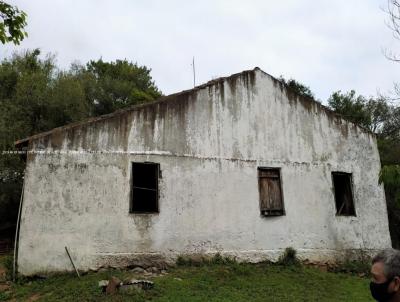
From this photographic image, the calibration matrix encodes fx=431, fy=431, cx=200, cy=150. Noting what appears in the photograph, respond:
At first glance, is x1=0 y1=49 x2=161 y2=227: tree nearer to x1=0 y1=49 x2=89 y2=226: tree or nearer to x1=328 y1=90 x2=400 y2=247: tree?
x1=0 y1=49 x2=89 y2=226: tree

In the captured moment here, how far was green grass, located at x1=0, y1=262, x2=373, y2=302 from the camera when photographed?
903 centimetres

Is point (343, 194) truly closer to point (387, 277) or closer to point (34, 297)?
point (34, 297)

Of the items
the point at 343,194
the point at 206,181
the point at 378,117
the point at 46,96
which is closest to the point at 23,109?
the point at 46,96

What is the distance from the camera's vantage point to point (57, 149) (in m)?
10.8

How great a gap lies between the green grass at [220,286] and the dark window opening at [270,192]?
63.7 inches

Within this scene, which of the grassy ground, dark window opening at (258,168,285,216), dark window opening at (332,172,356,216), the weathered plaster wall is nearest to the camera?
the grassy ground

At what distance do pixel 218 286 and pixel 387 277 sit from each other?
7.42 metres

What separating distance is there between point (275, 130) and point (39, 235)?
7501 millimetres

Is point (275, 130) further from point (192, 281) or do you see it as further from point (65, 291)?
point (65, 291)

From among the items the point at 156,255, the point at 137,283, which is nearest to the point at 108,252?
the point at 156,255

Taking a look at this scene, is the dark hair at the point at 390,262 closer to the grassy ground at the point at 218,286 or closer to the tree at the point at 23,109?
the grassy ground at the point at 218,286

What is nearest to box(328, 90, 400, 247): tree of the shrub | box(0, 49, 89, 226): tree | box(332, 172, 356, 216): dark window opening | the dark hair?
box(332, 172, 356, 216): dark window opening

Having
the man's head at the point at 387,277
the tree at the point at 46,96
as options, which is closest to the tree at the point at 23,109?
the tree at the point at 46,96

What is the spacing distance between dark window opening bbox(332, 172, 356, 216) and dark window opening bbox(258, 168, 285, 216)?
2.25 meters
